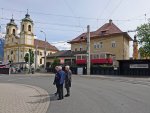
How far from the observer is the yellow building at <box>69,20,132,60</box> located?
3036 inches

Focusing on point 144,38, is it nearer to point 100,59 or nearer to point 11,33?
point 100,59

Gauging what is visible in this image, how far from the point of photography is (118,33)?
7669 centimetres

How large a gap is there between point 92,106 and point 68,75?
434 centimetres

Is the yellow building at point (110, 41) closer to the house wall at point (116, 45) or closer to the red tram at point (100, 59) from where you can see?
the house wall at point (116, 45)

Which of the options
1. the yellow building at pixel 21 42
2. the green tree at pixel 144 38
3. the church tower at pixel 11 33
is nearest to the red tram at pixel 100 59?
the green tree at pixel 144 38

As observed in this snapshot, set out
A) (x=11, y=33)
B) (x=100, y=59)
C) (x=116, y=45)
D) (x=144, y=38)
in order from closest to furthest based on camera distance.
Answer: (x=144, y=38) → (x=100, y=59) → (x=116, y=45) → (x=11, y=33)

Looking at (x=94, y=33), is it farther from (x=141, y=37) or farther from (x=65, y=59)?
(x=141, y=37)

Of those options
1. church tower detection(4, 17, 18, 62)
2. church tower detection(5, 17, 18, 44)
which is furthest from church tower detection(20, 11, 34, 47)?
church tower detection(5, 17, 18, 44)

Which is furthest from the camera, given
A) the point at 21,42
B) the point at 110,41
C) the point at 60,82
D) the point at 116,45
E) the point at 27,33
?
the point at 21,42

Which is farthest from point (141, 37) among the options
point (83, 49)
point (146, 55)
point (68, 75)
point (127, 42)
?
point (68, 75)

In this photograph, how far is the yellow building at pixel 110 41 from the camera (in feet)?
253

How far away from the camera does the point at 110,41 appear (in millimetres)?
79500

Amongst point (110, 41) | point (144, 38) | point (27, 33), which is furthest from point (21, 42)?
point (144, 38)

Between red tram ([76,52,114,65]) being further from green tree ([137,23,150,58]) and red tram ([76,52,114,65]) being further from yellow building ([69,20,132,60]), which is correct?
green tree ([137,23,150,58])
